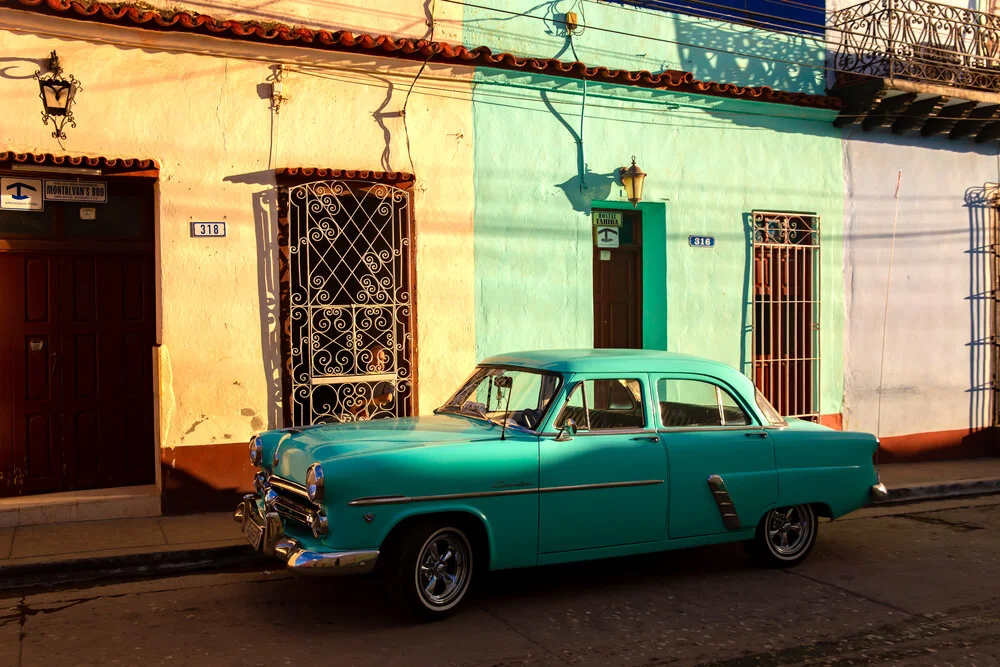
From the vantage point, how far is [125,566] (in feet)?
21.5

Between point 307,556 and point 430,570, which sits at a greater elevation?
point 307,556

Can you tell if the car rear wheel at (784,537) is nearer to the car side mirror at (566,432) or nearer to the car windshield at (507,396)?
the car side mirror at (566,432)

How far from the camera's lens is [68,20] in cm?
761

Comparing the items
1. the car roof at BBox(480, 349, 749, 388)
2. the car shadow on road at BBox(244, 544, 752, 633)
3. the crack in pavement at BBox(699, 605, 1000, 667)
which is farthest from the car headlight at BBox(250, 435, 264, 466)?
the crack in pavement at BBox(699, 605, 1000, 667)

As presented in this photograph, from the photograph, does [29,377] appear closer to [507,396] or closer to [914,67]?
[507,396]

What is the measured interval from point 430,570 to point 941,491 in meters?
7.00

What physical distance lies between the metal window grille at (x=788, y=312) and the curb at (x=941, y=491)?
1671 mm

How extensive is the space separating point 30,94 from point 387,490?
4.96 metres

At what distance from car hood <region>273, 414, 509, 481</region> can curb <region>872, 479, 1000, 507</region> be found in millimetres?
5439

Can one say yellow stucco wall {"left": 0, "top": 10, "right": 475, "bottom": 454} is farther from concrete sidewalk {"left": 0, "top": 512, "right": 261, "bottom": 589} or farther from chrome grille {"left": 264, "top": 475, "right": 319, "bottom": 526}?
chrome grille {"left": 264, "top": 475, "right": 319, "bottom": 526}

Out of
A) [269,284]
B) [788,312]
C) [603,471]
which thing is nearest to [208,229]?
[269,284]

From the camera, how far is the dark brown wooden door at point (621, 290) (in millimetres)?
10516

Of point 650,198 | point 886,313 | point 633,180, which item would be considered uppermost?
point 633,180

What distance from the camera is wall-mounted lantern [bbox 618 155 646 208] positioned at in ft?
32.6
